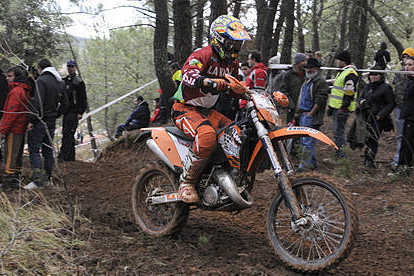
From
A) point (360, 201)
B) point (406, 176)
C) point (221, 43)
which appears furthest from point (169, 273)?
point (406, 176)

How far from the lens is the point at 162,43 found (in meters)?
9.84

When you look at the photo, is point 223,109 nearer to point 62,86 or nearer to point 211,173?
point 62,86

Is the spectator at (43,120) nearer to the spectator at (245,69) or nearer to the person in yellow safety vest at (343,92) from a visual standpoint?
the spectator at (245,69)

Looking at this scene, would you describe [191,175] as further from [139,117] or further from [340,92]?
[139,117]

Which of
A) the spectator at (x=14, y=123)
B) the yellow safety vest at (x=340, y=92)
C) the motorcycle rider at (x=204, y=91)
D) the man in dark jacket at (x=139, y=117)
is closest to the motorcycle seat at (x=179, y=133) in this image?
the motorcycle rider at (x=204, y=91)

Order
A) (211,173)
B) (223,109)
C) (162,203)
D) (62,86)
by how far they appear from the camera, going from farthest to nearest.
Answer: (223,109) → (62,86) → (162,203) → (211,173)

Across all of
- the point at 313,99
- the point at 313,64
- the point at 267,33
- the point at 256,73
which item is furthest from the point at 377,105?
the point at 267,33

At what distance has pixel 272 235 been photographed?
377 centimetres

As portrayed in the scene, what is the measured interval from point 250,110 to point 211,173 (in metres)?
0.81

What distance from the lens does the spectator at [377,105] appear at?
7.61 metres

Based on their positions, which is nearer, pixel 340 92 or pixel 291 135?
pixel 291 135

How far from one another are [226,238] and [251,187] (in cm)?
75

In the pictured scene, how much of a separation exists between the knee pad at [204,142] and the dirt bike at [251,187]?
12cm

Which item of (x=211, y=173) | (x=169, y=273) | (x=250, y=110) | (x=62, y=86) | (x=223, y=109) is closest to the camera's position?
(x=169, y=273)
